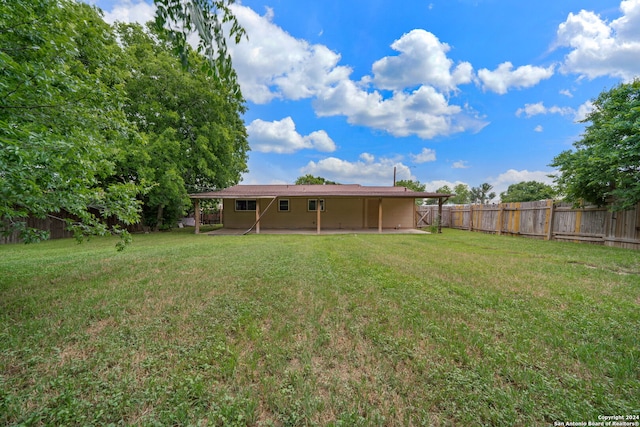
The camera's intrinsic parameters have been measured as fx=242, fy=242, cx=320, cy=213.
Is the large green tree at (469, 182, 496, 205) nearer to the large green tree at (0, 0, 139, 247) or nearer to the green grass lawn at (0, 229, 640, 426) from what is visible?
the green grass lawn at (0, 229, 640, 426)

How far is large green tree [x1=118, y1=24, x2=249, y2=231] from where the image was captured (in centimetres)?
1202

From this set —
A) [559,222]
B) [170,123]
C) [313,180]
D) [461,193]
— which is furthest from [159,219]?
[461,193]

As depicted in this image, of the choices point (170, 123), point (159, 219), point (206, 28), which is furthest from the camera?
point (159, 219)

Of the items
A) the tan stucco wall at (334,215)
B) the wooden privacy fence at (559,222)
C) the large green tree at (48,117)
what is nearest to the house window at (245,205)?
the tan stucco wall at (334,215)

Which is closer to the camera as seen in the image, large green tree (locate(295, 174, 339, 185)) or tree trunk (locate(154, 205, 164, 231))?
tree trunk (locate(154, 205, 164, 231))

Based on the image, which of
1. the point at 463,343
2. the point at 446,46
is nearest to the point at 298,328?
the point at 463,343

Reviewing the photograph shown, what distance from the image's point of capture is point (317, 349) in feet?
7.64

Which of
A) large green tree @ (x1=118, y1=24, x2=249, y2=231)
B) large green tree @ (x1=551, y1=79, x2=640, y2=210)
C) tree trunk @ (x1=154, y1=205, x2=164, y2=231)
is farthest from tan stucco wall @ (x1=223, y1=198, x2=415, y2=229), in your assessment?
large green tree @ (x1=551, y1=79, x2=640, y2=210)

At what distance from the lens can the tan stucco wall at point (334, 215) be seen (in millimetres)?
15695

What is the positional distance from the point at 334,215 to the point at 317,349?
13.6 metres

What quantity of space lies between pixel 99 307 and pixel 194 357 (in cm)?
211

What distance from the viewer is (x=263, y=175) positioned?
24.4 m

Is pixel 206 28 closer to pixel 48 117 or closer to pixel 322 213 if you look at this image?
pixel 48 117

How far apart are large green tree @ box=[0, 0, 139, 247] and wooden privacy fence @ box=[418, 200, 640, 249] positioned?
1393 centimetres
